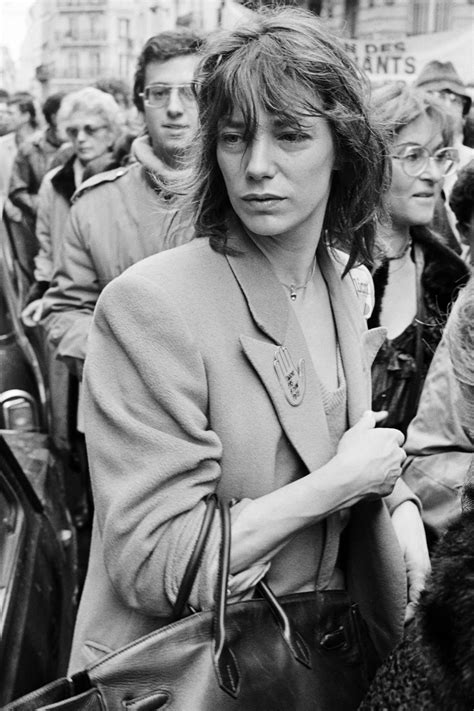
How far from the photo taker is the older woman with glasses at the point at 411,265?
13.3 ft

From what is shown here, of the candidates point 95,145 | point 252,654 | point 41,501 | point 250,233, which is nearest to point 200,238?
point 250,233

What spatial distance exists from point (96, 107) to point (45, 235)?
1.04 metres

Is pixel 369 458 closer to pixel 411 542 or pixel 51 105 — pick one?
pixel 411 542

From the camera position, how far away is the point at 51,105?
28.1ft

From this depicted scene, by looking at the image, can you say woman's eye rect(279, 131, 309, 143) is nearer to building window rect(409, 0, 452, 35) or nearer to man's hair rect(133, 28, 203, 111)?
man's hair rect(133, 28, 203, 111)

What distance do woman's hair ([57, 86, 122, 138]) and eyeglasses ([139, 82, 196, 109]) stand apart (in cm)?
220

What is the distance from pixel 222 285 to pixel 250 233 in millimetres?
173

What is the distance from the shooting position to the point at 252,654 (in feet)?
6.32

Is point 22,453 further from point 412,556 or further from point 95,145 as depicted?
point 95,145

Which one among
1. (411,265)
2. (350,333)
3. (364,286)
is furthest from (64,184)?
(350,333)

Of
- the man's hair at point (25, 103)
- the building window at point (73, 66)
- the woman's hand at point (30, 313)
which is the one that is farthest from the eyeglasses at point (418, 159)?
the man's hair at point (25, 103)

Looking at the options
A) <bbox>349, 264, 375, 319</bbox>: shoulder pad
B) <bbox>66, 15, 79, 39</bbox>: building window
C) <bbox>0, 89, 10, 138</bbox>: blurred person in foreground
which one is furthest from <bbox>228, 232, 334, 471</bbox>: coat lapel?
<bbox>0, 89, 10, 138</bbox>: blurred person in foreground

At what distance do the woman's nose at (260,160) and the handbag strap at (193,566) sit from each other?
0.62 m

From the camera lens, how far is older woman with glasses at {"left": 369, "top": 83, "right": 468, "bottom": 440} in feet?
13.3
